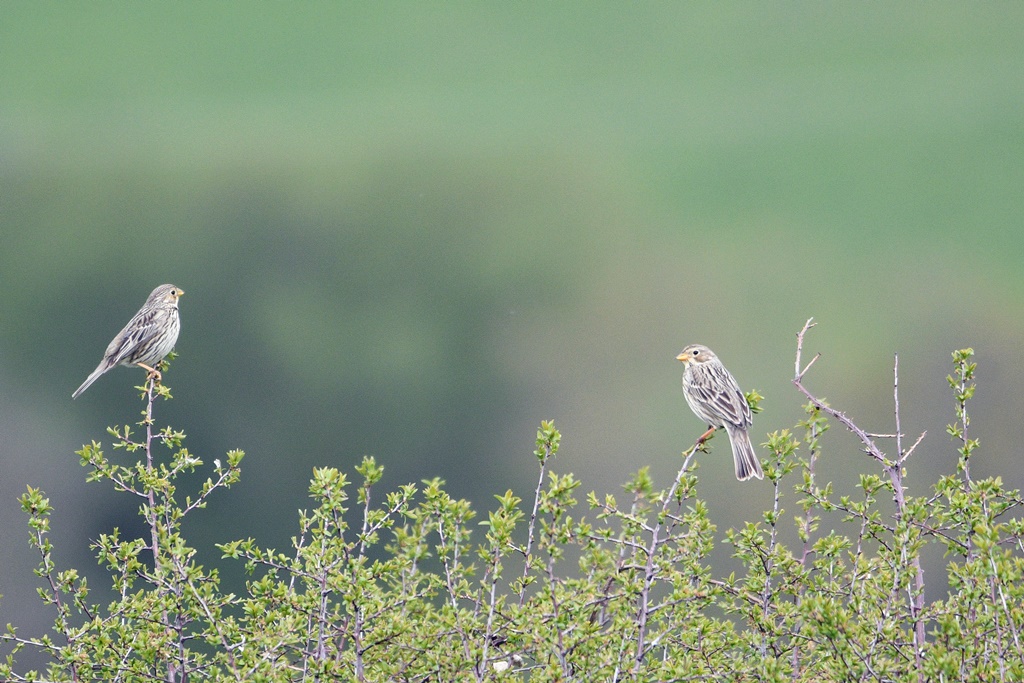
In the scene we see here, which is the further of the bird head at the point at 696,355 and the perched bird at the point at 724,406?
the bird head at the point at 696,355

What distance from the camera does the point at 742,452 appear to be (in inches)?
305

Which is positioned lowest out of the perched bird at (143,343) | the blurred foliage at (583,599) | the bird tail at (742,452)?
the blurred foliage at (583,599)

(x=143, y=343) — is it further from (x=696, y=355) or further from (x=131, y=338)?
(x=696, y=355)

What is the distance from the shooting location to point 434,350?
52.1 ft

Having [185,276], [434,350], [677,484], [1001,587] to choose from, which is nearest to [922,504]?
[1001,587]

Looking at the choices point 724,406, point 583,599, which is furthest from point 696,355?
point 583,599

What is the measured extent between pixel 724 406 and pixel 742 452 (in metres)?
0.36

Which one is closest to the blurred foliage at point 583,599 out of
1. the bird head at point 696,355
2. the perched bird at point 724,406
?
the perched bird at point 724,406

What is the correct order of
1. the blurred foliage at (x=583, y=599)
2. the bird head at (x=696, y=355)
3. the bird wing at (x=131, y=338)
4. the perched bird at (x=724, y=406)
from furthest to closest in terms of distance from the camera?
the bird wing at (x=131, y=338) → the bird head at (x=696, y=355) → the perched bird at (x=724, y=406) → the blurred foliage at (x=583, y=599)

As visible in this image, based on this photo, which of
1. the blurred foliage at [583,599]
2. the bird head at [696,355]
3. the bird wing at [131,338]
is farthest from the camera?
the bird wing at [131,338]

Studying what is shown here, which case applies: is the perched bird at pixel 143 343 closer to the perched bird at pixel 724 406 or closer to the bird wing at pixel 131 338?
the bird wing at pixel 131 338

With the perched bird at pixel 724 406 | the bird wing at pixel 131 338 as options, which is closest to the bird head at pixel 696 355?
the perched bird at pixel 724 406

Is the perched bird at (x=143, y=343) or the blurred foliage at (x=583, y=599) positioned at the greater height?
the perched bird at (x=143, y=343)

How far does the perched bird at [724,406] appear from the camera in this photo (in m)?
7.71
